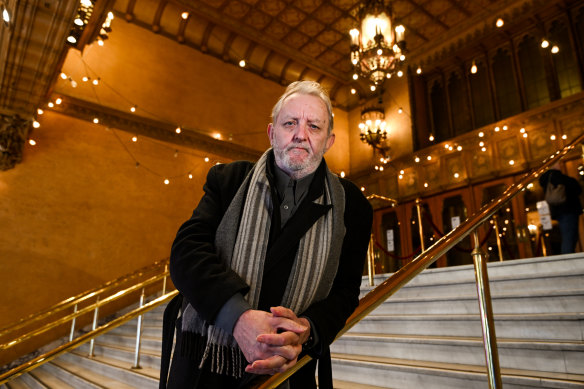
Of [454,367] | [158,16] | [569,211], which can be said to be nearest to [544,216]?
[569,211]

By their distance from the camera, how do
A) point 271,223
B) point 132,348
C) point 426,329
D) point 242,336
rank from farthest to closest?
point 132,348 → point 426,329 → point 271,223 → point 242,336

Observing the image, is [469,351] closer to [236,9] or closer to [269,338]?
[269,338]

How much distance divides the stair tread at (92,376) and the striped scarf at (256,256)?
2.70 meters

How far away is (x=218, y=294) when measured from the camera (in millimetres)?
958

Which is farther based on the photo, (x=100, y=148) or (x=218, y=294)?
(x=100, y=148)

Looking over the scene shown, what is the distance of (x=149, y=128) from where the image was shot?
27.0 ft

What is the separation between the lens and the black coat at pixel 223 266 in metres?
0.97

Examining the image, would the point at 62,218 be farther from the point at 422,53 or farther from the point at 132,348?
the point at 422,53

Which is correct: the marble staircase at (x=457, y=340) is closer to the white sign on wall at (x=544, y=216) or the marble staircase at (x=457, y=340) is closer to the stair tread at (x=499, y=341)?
the stair tread at (x=499, y=341)

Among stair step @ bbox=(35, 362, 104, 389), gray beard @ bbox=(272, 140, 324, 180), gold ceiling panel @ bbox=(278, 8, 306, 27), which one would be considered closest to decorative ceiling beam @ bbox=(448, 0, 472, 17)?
gold ceiling panel @ bbox=(278, 8, 306, 27)

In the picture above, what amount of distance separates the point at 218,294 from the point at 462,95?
9984 millimetres

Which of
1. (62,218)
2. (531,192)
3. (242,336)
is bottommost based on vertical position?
(242,336)

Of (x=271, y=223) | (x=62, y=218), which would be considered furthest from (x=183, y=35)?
(x=271, y=223)

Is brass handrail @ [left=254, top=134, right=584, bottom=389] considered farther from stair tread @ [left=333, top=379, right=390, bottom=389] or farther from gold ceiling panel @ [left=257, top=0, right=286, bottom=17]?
gold ceiling panel @ [left=257, top=0, right=286, bottom=17]
